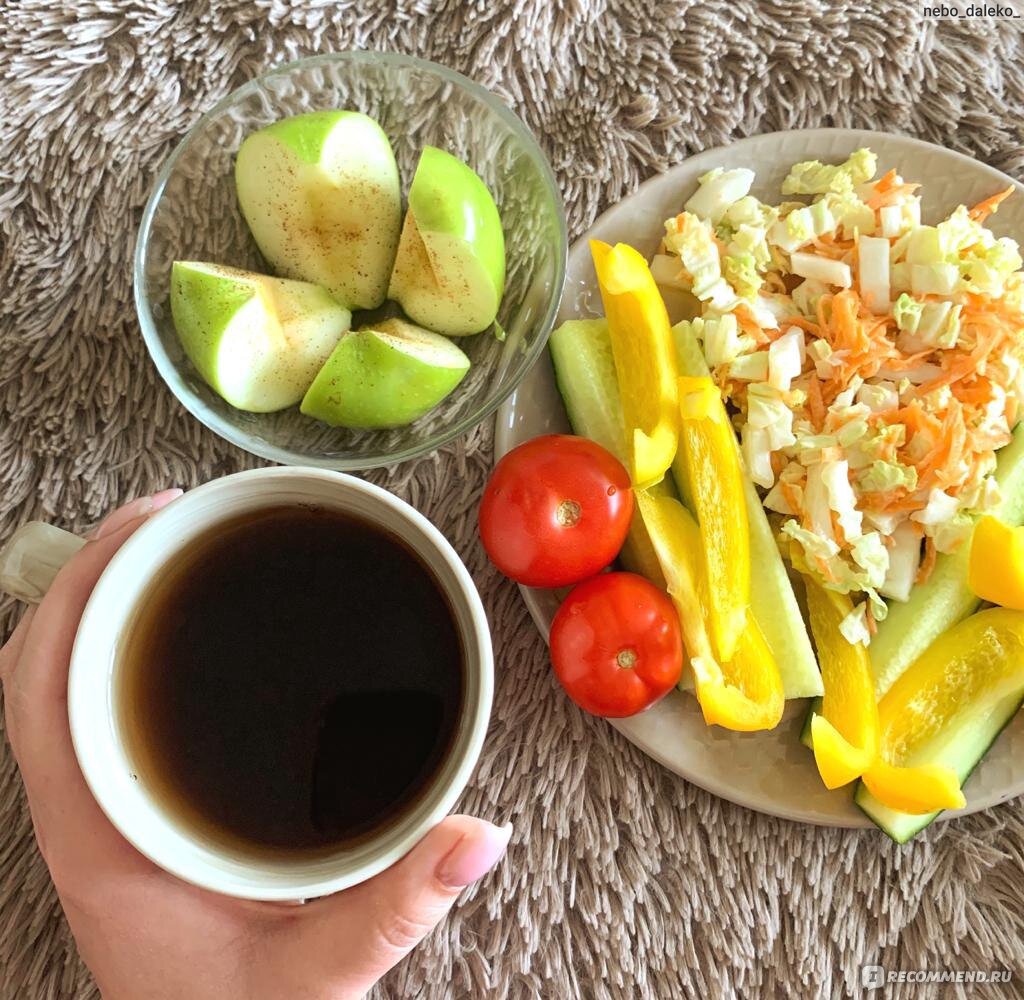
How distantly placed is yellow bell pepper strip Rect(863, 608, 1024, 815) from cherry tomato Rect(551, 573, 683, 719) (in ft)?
0.77

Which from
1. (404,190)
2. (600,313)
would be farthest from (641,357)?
(404,190)

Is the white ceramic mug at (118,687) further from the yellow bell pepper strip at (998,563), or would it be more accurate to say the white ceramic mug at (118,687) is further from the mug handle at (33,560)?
the yellow bell pepper strip at (998,563)

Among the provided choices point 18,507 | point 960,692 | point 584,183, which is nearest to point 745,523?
point 960,692

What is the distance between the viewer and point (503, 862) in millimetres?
1052

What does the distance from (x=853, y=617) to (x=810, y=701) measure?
0.33 feet

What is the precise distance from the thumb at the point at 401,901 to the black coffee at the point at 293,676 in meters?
0.06

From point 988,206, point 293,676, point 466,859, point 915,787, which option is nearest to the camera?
point 466,859

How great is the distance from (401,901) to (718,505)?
47 centimetres

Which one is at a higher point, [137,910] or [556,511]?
[556,511]

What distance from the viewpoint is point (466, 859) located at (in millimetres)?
701

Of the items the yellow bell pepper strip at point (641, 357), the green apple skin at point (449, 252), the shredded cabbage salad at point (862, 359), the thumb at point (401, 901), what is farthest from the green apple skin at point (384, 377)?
the thumb at point (401, 901)

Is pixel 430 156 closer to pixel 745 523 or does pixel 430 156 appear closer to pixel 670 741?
pixel 745 523

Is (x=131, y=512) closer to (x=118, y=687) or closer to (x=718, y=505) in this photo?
(x=118, y=687)

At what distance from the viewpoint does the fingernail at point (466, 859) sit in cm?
70
